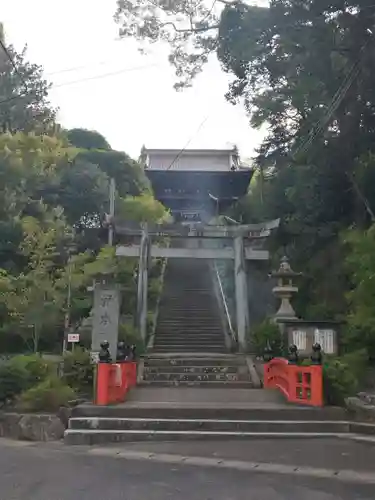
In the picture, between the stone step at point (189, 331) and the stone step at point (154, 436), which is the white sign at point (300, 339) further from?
the stone step at point (189, 331)

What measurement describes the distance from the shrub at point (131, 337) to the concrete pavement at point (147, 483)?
8.12 meters

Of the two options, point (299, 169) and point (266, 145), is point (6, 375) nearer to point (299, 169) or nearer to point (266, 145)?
point (299, 169)

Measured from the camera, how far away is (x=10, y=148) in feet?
79.2

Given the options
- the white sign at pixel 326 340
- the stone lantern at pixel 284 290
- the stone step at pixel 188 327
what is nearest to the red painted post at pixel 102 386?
the white sign at pixel 326 340

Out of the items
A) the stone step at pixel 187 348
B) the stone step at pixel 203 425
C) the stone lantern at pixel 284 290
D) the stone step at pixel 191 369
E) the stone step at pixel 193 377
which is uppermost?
the stone lantern at pixel 284 290

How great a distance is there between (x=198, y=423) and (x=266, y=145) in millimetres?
15350

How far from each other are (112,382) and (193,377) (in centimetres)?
310

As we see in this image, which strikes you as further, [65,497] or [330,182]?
[330,182]

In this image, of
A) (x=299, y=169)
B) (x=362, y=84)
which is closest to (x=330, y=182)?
(x=299, y=169)

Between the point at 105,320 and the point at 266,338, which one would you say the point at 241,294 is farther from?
the point at 105,320

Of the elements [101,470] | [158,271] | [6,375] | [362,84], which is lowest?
[101,470]

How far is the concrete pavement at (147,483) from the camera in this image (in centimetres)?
566

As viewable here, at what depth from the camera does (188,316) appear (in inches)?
838

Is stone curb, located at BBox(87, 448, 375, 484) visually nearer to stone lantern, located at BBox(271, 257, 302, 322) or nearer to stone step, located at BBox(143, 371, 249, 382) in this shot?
stone step, located at BBox(143, 371, 249, 382)
